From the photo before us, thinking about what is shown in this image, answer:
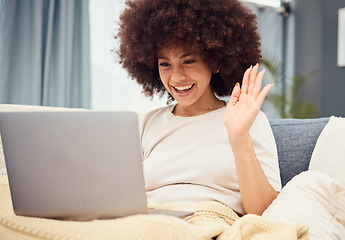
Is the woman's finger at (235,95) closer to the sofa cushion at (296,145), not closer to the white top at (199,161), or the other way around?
the white top at (199,161)

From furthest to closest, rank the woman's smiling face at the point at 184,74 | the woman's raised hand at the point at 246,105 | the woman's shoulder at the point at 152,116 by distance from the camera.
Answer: the woman's shoulder at the point at 152,116
the woman's smiling face at the point at 184,74
the woman's raised hand at the point at 246,105

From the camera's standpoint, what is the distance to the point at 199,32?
4.29 feet

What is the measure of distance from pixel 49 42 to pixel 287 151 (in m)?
1.89

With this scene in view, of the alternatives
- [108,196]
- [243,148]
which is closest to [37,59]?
[243,148]

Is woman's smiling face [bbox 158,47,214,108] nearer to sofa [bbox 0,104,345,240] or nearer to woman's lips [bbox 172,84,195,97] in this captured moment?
woman's lips [bbox 172,84,195,97]

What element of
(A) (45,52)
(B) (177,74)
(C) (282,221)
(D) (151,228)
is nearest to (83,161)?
(D) (151,228)

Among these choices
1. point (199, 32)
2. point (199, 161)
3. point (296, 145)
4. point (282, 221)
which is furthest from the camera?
point (296, 145)

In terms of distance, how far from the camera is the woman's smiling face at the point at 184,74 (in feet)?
4.33

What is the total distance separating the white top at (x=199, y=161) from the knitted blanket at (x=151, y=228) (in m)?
0.14

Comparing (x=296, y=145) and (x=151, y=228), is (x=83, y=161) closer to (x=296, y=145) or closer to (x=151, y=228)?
(x=151, y=228)

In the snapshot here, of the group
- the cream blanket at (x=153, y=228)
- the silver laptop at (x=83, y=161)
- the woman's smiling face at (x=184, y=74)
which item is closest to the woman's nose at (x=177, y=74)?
the woman's smiling face at (x=184, y=74)

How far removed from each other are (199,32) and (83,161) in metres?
0.76

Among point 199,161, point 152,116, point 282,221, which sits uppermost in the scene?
point 152,116

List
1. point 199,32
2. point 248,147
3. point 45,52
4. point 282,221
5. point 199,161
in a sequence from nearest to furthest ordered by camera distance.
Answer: point 282,221 → point 248,147 → point 199,161 → point 199,32 → point 45,52
